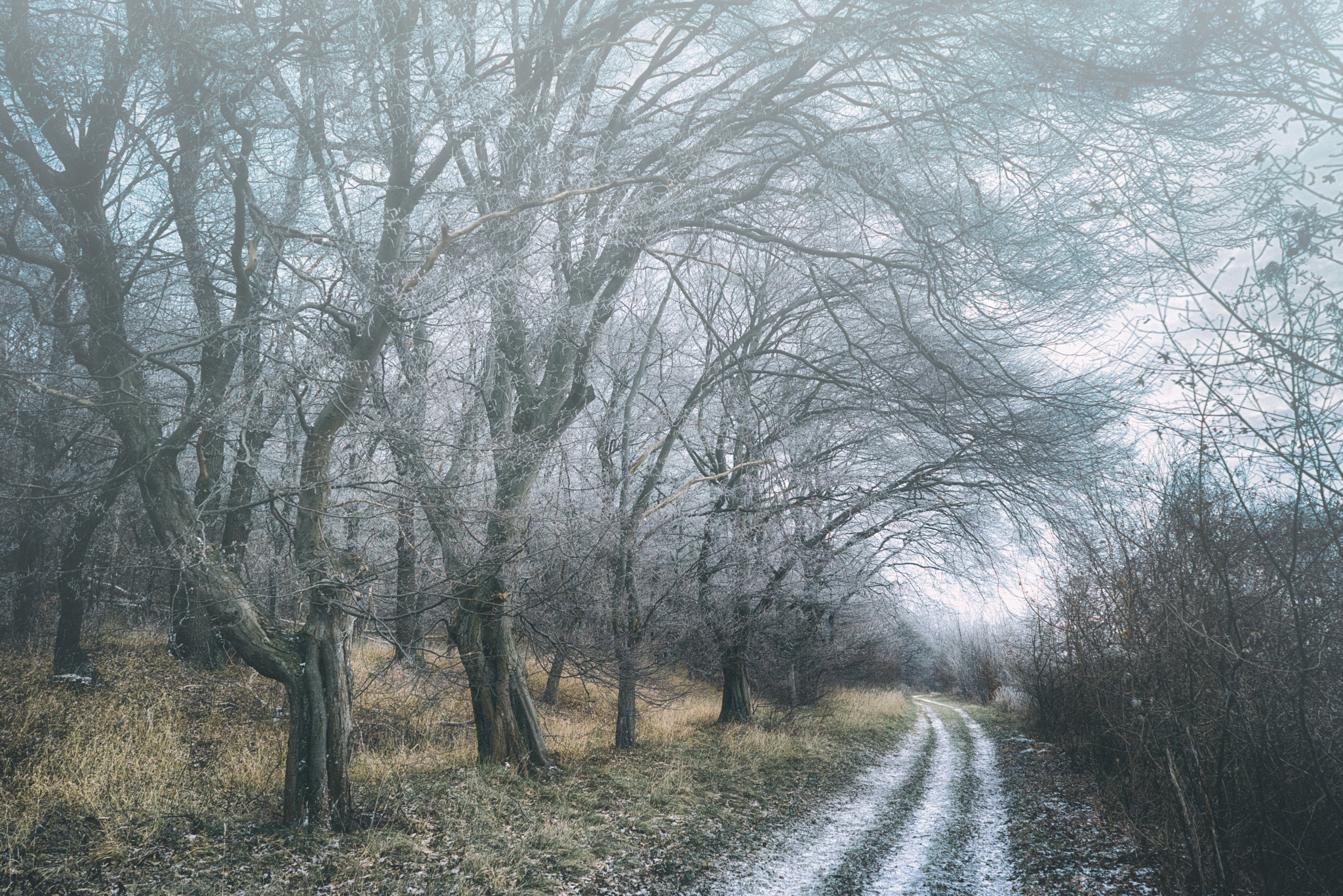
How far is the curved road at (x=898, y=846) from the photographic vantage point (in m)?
5.73

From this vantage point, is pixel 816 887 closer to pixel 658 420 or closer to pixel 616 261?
pixel 616 261

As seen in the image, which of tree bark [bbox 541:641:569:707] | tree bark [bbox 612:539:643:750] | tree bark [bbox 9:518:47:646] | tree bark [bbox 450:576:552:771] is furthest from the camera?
tree bark [bbox 9:518:47:646]

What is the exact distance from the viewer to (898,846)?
688 centimetres

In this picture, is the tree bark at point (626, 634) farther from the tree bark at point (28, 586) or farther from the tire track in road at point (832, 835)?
the tree bark at point (28, 586)

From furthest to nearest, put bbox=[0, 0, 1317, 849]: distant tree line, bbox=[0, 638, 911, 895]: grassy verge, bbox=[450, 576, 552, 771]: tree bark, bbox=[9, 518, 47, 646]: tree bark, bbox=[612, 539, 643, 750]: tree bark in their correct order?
bbox=[9, 518, 47, 646]: tree bark
bbox=[612, 539, 643, 750]: tree bark
bbox=[450, 576, 552, 771]: tree bark
bbox=[0, 0, 1317, 849]: distant tree line
bbox=[0, 638, 911, 895]: grassy verge

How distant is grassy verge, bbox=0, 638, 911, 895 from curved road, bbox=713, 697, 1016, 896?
21.3 inches

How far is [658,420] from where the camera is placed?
12602 millimetres

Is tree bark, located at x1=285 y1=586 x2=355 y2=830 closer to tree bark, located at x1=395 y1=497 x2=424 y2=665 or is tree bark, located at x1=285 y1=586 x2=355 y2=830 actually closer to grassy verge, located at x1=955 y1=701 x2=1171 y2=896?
tree bark, located at x1=395 y1=497 x2=424 y2=665

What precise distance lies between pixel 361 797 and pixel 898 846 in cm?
549

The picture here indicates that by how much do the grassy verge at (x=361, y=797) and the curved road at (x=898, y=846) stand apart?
0.54 metres

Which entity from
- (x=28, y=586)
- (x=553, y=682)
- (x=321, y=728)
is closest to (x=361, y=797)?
(x=321, y=728)

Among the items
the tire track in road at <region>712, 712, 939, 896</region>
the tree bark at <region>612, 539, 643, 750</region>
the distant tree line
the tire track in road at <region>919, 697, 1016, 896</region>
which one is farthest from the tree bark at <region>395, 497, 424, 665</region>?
the tire track in road at <region>919, 697, 1016, 896</region>

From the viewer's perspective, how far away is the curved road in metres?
5.73

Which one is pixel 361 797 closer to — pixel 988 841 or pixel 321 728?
pixel 321 728
